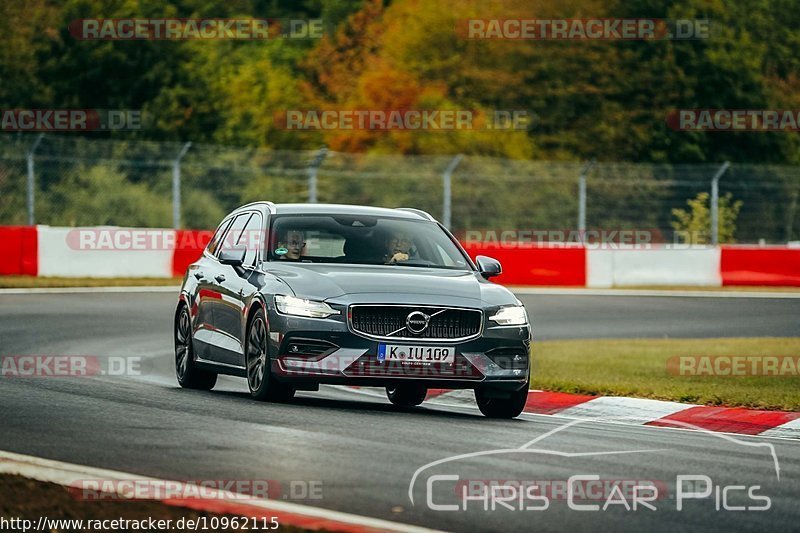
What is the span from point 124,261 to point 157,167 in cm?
507

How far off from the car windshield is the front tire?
2.36 feet

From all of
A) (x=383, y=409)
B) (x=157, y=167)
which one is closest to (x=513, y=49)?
(x=157, y=167)

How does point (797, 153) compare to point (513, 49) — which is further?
point (513, 49)

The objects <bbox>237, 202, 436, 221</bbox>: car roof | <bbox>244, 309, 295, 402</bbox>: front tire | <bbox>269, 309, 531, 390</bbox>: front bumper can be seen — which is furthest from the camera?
<bbox>237, 202, 436, 221</bbox>: car roof

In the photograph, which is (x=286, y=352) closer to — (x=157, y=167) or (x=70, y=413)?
(x=70, y=413)

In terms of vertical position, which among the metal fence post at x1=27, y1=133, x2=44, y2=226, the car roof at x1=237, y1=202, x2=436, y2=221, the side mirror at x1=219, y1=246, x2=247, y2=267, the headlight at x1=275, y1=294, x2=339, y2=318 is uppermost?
the metal fence post at x1=27, y1=133, x2=44, y2=226

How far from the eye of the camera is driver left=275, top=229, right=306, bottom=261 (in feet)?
40.9

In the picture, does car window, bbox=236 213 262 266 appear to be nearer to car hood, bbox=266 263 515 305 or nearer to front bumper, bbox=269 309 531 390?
car hood, bbox=266 263 515 305

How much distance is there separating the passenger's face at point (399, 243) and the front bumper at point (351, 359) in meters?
1.36

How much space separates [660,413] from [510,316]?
177cm

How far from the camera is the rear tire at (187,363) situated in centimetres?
1358

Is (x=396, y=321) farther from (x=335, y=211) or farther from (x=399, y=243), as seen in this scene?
(x=335, y=211)

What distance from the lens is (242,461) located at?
8.71 metres

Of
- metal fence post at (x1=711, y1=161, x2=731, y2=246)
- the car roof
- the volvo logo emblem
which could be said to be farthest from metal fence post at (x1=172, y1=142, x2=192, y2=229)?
the volvo logo emblem
